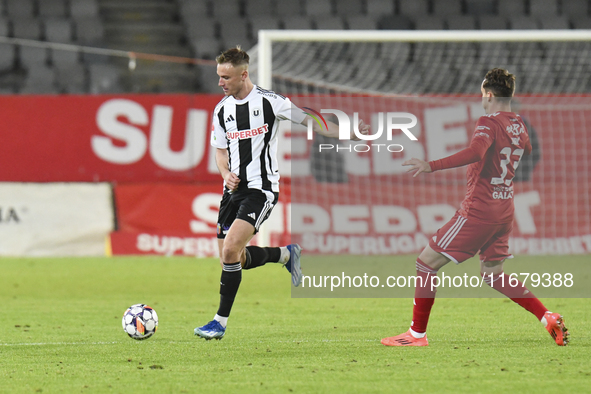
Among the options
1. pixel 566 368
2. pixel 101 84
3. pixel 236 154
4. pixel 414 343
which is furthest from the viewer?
pixel 101 84

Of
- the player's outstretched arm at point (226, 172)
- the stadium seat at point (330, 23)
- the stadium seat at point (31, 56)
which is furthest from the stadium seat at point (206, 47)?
the player's outstretched arm at point (226, 172)

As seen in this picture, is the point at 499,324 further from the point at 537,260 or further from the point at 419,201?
the point at 419,201

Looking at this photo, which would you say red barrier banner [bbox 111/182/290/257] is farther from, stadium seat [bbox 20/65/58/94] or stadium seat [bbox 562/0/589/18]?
stadium seat [bbox 562/0/589/18]

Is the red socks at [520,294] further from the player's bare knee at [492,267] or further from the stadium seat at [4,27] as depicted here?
the stadium seat at [4,27]

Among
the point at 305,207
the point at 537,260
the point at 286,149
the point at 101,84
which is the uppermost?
the point at 101,84

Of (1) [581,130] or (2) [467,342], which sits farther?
(1) [581,130]

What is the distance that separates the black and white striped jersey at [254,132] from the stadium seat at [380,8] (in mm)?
11717

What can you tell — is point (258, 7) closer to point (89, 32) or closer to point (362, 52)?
point (362, 52)

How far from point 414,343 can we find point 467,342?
0.37 m

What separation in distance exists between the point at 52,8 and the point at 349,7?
20.7ft

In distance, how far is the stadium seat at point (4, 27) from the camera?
15953 mm

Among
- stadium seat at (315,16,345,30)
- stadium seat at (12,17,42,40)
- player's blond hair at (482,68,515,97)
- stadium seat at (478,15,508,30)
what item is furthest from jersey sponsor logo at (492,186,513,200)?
stadium seat at (12,17,42,40)

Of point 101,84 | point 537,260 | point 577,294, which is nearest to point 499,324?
point 577,294

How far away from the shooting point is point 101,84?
48.3 ft
